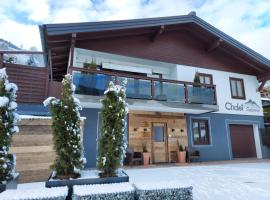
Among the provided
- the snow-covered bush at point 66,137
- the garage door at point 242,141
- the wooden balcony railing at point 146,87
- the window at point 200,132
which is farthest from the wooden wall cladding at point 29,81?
the garage door at point 242,141

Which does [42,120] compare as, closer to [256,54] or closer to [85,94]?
[85,94]

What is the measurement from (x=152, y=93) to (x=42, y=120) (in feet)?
15.9

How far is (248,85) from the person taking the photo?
14.2 meters

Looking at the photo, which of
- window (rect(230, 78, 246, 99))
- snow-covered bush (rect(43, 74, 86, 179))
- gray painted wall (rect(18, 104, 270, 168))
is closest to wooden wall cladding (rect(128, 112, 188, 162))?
gray painted wall (rect(18, 104, 270, 168))

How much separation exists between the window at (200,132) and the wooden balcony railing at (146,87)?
5.43 feet

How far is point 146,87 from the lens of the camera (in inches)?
386

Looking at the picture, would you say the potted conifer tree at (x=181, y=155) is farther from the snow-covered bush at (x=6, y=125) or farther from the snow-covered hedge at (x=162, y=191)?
the snow-covered bush at (x=6, y=125)

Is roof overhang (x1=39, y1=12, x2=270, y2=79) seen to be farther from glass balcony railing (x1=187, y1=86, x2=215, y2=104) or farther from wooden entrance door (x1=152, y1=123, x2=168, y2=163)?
wooden entrance door (x1=152, y1=123, x2=168, y2=163)

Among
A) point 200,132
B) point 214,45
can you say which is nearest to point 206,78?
point 214,45

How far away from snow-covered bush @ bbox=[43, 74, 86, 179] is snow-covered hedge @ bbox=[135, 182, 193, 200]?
A: 166 cm

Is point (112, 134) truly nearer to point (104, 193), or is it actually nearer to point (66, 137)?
A: point (66, 137)

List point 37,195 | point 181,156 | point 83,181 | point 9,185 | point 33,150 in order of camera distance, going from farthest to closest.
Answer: point 181,156 → point 33,150 → point 83,181 → point 9,185 → point 37,195

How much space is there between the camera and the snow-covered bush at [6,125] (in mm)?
4234

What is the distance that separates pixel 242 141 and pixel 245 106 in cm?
216
